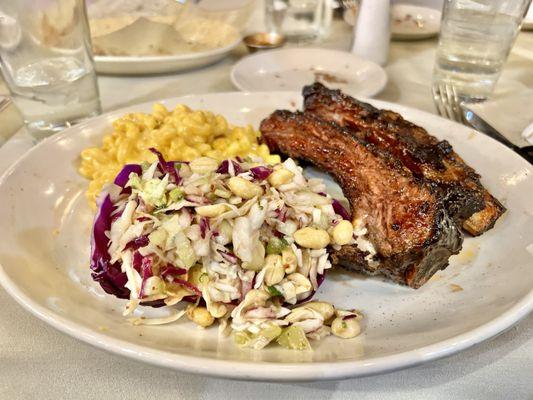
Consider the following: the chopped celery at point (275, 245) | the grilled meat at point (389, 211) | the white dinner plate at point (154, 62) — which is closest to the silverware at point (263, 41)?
the white dinner plate at point (154, 62)

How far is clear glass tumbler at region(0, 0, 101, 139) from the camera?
2137 mm

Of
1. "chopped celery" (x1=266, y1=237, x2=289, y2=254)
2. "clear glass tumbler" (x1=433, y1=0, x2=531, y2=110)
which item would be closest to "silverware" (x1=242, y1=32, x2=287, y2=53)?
"clear glass tumbler" (x1=433, y1=0, x2=531, y2=110)

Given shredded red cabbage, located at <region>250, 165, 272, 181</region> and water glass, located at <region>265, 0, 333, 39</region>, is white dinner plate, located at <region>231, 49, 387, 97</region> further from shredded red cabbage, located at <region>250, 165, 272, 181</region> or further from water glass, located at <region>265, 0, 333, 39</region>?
shredded red cabbage, located at <region>250, 165, 272, 181</region>

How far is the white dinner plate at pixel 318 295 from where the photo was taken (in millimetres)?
1140

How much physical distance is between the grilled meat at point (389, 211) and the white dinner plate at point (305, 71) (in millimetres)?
933

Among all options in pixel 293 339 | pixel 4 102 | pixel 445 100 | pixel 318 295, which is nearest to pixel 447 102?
pixel 445 100

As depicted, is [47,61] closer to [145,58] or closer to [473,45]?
[145,58]

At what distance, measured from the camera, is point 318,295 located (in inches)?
59.2

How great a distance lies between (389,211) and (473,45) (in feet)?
4.54

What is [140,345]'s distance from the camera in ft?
3.79

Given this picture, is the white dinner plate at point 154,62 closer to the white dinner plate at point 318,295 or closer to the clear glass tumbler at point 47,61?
the clear glass tumbler at point 47,61

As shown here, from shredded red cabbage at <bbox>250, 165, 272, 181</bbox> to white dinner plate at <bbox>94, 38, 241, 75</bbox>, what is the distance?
1.50m

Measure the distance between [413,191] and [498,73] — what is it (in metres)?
1.36

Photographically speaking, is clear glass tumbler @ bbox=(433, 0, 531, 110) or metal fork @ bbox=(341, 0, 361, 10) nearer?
clear glass tumbler @ bbox=(433, 0, 531, 110)
